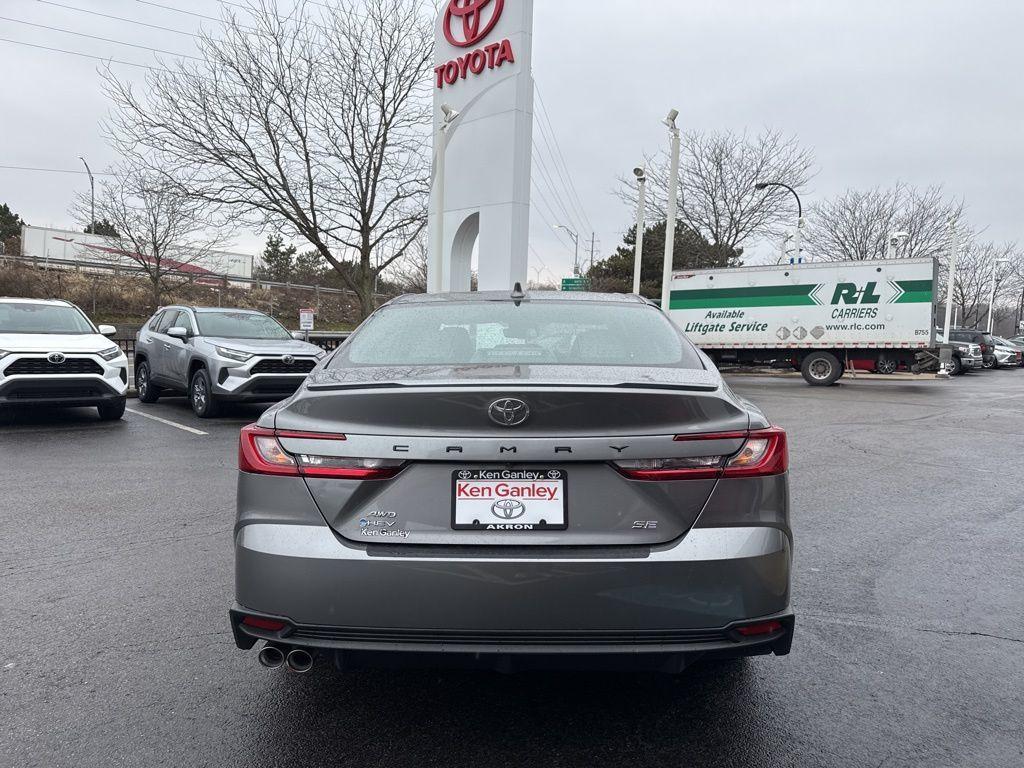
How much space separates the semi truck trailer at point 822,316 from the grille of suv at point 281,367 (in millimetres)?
12369

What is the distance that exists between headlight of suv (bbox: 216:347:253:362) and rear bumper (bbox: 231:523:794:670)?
29.7 ft

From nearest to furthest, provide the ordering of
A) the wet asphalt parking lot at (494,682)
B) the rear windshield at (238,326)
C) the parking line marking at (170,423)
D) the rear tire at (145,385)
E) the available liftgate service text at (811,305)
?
the wet asphalt parking lot at (494,682) < the parking line marking at (170,423) < the rear windshield at (238,326) < the rear tire at (145,385) < the available liftgate service text at (811,305)

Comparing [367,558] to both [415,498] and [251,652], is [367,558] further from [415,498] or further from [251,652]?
[251,652]

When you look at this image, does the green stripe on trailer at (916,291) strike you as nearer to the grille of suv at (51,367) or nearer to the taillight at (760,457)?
the grille of suv at (51,367)

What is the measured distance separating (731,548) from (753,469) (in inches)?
10.3

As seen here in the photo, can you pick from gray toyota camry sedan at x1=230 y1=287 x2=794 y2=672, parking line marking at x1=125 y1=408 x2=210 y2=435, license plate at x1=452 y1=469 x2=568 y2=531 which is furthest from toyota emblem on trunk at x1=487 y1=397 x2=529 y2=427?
parking line marking at x1=125 y1=408 x2=210 y2=435

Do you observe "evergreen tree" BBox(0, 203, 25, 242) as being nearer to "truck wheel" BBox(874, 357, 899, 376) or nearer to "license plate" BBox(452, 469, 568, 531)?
"truck wheel" BBox(874, 357, 899, 376)

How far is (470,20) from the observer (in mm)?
18328

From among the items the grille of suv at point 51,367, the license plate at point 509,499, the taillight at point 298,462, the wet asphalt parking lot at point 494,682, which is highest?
the taillight at point 298,462

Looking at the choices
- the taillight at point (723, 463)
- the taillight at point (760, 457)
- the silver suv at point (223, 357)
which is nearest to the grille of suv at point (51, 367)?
the silver suv at point (223, 357)

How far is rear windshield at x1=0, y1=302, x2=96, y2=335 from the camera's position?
10508 millimetres

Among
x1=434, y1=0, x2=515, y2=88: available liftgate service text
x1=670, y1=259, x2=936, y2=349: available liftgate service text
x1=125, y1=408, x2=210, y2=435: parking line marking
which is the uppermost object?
x1=434, y1=0, x2=515, y2=88: available liftgate service text

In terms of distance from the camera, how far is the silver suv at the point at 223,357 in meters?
10.8

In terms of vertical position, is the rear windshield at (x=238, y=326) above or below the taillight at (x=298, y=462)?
above
